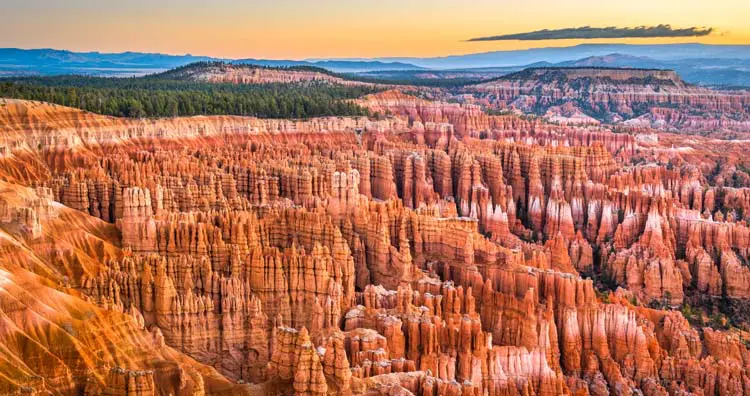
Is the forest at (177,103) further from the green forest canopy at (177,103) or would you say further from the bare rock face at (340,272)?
the bare rock face at (340,272)

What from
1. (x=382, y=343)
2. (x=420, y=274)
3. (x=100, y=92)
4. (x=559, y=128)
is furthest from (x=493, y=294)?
(x=559, y=128)

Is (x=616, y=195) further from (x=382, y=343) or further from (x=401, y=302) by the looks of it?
(x=382, y=343)

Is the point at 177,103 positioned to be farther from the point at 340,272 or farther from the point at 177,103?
the point at 340,272

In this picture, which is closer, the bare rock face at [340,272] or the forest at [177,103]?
the bare rock face at [340,272]

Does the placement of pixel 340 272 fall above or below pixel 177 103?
below

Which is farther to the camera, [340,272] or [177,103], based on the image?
[177,103]

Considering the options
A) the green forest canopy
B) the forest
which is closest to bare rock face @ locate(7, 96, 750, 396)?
the forest

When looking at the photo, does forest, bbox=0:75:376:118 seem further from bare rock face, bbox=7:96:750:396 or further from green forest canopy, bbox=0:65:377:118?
bare rock face, bbox=7:96:750:396

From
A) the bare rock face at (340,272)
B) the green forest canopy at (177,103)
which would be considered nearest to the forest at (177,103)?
the green forest canopy at (177,103)

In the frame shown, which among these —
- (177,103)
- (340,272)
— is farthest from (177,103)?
(340,272)

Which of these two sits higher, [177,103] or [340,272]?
[177,103]
